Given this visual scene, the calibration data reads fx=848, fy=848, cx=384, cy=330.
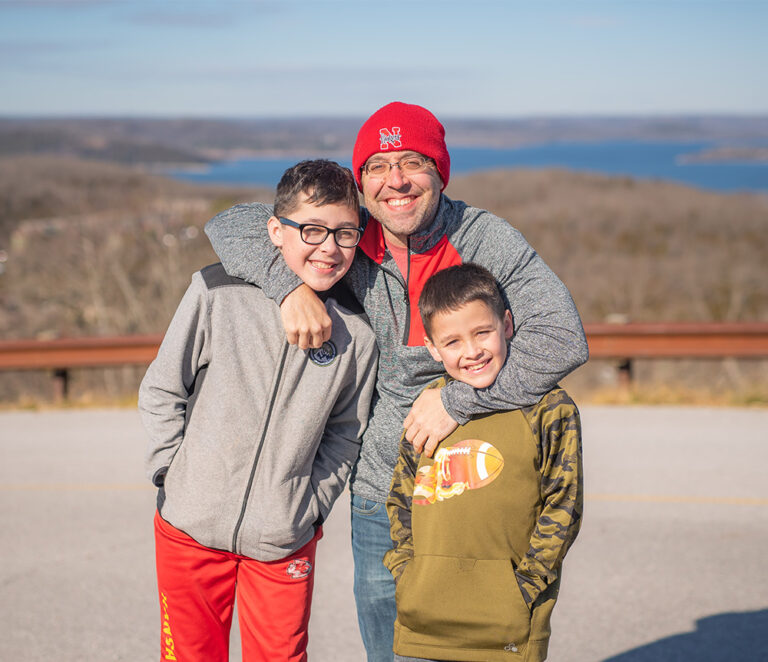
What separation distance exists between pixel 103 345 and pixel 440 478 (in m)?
7.78

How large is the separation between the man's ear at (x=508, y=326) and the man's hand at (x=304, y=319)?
0.52 meters

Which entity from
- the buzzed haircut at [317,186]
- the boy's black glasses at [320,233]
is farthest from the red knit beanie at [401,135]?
the boy's black glasses at [320,233]

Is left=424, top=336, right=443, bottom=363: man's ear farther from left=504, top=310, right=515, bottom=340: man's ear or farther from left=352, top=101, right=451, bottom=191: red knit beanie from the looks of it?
left=352, top=101, right=451, bottom=191: red knit beanie

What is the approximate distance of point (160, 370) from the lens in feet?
8.58

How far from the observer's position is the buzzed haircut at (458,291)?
238 centimetres

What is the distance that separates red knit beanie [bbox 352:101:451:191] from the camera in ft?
8.46

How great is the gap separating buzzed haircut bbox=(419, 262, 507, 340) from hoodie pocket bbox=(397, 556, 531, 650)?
666 millimetres

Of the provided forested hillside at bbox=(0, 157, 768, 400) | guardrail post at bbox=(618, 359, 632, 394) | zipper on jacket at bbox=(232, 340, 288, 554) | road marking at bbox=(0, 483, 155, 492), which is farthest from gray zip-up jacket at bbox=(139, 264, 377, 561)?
forested hillside at bbox=(0, 157, 768, 400)

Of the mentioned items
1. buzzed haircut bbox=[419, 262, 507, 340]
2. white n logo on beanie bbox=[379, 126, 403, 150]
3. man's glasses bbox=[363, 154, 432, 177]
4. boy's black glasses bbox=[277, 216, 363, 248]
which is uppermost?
white n logo on beanie bbox=[379, 126, 403, 150]

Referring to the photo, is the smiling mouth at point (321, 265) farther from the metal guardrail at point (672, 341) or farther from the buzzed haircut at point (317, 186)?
the metal guardrail at point (672, 341)

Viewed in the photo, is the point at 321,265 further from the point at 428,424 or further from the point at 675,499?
the point at 675,499

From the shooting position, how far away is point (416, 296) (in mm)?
2658

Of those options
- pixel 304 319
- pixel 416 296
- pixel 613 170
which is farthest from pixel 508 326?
pixel 613 170

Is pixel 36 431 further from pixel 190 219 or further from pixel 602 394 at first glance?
pixel 190 219
